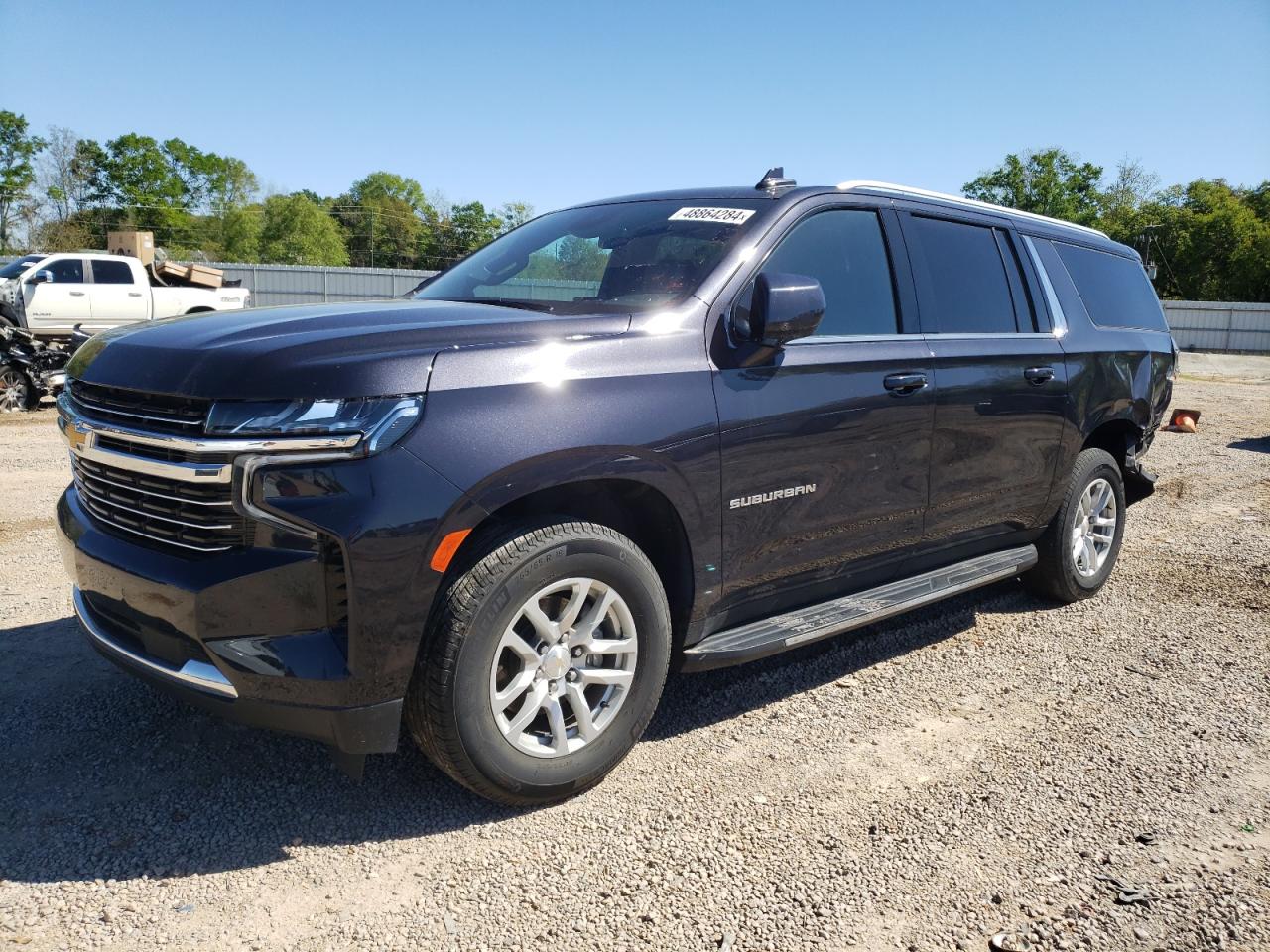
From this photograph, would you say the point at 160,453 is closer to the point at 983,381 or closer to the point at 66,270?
the point at 983,381

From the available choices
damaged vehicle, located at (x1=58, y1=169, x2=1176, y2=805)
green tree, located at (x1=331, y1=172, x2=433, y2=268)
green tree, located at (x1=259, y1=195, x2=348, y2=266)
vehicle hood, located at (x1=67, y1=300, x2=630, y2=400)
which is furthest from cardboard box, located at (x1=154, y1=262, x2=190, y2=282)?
green tree, located at (x1=331, y1=172, x2=433, y2=268)

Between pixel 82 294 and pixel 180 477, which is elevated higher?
pixel 82 294

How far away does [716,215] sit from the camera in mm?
3775

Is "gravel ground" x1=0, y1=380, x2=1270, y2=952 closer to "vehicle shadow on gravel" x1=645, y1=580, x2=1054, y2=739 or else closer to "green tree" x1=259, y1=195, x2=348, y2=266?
"vehicle shadow on gravel" x1=645, y1=580, x2=1054, y2=739

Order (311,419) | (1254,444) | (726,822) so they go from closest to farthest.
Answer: (311,419), (726,822), (1254,444)

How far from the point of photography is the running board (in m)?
3.39

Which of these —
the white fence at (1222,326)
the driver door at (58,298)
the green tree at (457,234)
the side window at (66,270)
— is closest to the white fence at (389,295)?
the white fence at (1222,326)

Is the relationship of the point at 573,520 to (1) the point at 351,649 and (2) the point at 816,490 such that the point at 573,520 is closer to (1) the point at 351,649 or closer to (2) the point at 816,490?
(1) the point at 351,649

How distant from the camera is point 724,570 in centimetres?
Result: 340

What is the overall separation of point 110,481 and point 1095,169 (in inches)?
3382

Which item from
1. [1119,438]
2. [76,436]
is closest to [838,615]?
[76,436]

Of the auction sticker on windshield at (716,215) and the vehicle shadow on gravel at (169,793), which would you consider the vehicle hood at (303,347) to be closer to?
the auction sticker on windshield at (716,215)

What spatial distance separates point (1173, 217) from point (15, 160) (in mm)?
85311

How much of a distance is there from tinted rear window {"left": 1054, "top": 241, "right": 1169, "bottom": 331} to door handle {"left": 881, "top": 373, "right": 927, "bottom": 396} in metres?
1.85
